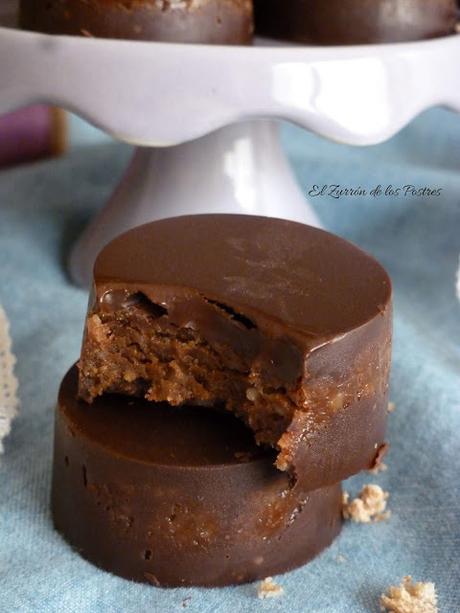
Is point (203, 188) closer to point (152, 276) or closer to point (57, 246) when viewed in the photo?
point (57, 246)

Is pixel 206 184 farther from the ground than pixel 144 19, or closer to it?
closer to it

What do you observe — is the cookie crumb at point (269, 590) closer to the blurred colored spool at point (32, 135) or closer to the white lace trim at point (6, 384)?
the white lace trim at point (6, 384)

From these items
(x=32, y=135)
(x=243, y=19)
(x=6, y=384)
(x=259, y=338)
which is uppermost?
(x=243, y=19)

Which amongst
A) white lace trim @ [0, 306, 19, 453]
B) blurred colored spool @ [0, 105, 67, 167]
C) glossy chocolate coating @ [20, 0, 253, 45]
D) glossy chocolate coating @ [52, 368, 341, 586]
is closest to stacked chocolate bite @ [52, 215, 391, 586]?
glossy chocolate coating @ [52, 368, 341, 586]

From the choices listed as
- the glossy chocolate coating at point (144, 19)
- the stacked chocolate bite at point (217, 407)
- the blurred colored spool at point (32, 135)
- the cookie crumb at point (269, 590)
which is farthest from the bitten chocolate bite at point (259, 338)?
the blurred colored spool at point (32, 135)

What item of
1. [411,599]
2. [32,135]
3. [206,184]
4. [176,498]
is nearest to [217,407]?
[176,498]

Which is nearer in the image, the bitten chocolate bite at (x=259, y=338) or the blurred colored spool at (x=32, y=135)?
the bitten chocolate bite at (x=259, y=338)

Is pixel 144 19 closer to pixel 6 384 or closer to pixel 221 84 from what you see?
pixel 221 84

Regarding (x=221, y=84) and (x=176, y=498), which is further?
(x=221, y=84)
